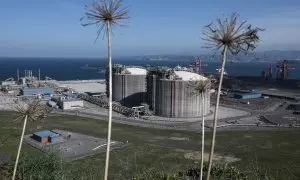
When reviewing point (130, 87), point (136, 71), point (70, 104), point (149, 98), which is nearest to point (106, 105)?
point (130, 87)

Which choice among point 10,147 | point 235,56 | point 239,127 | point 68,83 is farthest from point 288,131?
point 68,83

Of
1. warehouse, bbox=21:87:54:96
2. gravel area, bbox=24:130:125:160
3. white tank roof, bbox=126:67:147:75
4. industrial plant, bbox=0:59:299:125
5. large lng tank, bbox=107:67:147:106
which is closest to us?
gravel area, bbox=24:130:125:160

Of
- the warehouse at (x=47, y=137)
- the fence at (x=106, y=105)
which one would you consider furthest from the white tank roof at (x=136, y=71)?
the warehouse at (x=47, y=137)

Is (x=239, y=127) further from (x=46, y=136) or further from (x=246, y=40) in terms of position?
(x=246, y=40)

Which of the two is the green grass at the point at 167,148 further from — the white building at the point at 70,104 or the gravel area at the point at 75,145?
the white building at the point at 70,104

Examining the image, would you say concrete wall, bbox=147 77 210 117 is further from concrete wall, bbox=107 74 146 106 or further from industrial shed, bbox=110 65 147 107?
concrete wall, bbox=107 74 146 106

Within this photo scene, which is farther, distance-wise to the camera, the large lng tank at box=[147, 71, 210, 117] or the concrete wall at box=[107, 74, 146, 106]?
the concrete wall at box=[107, 74, 146, 106]

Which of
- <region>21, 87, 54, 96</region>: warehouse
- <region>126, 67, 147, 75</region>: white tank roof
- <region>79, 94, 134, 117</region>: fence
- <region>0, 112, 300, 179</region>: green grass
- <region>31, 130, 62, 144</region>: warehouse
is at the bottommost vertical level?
<region>0, 112, 300, 179</region>: green grass

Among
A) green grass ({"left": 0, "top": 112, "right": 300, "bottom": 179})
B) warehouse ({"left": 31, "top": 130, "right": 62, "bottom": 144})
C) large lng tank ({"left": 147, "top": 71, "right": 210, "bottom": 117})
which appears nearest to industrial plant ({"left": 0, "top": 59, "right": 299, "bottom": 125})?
large lng tank ({"left": 147, "top": 71, "right": 210, "bottom": 117})
